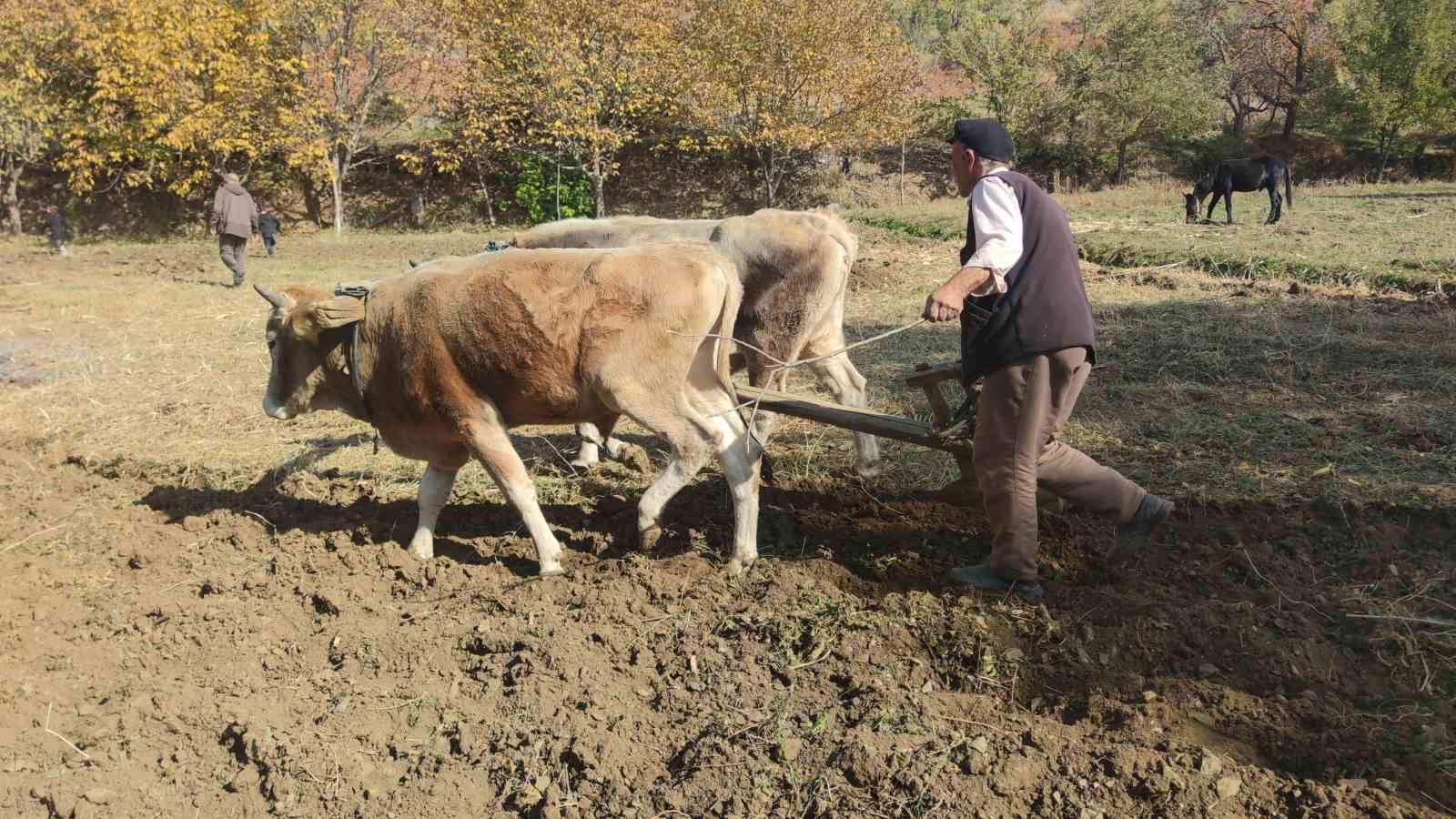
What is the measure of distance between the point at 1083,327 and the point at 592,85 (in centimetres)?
2618

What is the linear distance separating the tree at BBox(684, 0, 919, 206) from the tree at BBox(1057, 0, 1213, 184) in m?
13.6

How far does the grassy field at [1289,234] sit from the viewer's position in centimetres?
1380

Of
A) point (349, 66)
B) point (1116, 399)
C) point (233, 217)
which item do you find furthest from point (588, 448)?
point (349, 66)

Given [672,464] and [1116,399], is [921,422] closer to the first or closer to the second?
[672,464]

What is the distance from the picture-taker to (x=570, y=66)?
2784cm

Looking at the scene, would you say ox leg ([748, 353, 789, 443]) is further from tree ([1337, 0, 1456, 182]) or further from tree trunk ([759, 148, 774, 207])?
tree ([1337, 0, 1456, 182])

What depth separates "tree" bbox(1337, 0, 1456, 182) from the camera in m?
38.9

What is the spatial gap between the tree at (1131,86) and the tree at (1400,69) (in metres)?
6.01

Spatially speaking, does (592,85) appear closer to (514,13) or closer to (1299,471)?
(514,13)

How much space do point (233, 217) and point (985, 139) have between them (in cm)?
1646

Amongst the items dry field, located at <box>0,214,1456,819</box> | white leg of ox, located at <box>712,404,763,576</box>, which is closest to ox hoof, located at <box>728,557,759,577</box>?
Result: white leg of ox, located at <box>712,404,763,576</box>

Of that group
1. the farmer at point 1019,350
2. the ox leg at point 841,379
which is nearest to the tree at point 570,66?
the ox leg at point 841,379

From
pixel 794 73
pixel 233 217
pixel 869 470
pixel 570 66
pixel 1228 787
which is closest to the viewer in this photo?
pixel 1228 787

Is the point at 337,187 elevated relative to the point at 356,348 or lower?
elevated
